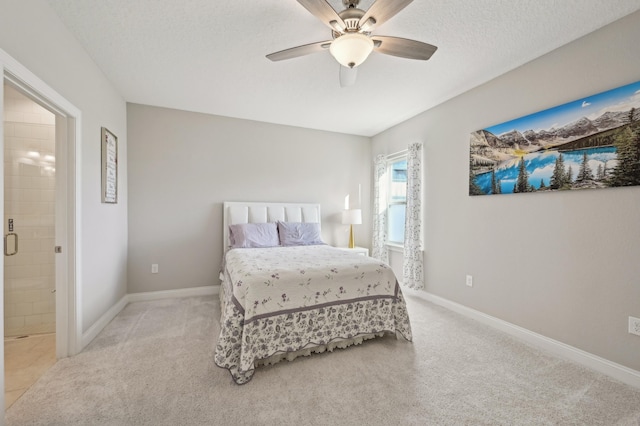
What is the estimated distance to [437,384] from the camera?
192cm

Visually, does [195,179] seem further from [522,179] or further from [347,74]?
[522,179]

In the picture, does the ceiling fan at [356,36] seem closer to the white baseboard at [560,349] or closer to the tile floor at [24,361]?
the white baseboard at [560,349]

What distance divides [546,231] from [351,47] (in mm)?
2316

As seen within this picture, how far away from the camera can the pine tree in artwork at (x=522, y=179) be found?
260 centimetres

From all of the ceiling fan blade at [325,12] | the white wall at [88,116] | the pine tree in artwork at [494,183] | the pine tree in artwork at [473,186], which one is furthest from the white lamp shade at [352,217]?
the white wall at [88,116]

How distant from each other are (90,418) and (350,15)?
2896 mm

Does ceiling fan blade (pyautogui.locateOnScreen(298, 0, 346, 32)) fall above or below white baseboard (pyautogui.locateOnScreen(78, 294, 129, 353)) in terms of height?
above

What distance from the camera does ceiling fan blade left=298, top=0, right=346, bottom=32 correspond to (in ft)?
4.99

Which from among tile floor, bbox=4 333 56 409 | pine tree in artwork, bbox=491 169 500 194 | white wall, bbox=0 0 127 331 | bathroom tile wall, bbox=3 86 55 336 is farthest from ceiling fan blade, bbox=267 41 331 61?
tile floor, bbox=4 333 56 409

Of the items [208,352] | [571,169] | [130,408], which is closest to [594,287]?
[571,169]

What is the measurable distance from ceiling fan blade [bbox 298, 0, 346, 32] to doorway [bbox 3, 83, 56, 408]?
9.30ft

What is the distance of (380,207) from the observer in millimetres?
4789

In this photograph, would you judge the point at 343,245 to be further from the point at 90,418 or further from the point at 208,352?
the point at 90,418

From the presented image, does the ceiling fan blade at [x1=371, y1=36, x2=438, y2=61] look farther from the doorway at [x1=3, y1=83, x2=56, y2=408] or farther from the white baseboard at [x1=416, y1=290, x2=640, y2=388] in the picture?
the doorway at [x1=3, y1=83, x2=56, y2=408]
